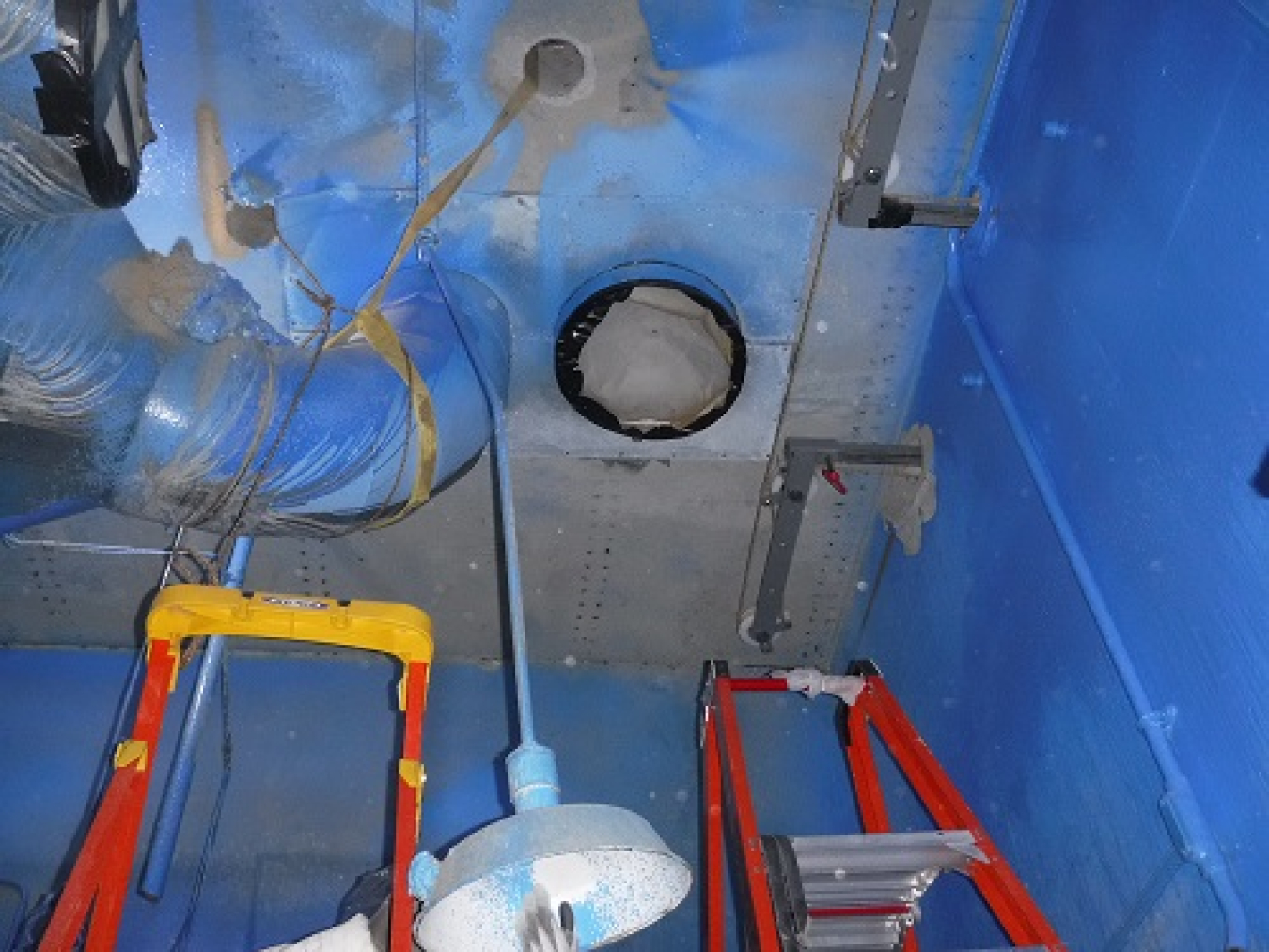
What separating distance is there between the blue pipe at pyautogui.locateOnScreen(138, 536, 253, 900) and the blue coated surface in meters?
0.59

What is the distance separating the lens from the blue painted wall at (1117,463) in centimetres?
140

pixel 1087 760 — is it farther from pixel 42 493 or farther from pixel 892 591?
pixel 42 493

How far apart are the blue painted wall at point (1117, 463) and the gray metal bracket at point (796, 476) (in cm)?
17

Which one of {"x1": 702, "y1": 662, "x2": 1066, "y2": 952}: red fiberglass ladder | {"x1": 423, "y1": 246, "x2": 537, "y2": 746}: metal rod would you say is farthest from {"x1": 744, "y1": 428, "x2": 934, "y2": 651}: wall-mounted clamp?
{"x1": 423, "y1": 246, "x2": 537, "y2": 746}: metal rod

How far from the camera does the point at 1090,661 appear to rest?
69.4 inches

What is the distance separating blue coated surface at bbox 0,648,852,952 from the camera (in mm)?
2781

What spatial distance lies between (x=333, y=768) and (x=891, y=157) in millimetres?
2121

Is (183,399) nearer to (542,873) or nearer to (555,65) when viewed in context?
(542,873)

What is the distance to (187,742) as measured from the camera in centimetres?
209

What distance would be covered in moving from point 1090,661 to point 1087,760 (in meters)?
0.16

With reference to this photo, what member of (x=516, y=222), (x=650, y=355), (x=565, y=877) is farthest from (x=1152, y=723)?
(x=516, y=222)

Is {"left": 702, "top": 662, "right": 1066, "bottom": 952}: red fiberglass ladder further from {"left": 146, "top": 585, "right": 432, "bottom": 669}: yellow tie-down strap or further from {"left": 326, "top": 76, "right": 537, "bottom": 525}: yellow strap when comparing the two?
{"left": 326, "top": 76, "right": 537, "bottom": 525}: yellow strap

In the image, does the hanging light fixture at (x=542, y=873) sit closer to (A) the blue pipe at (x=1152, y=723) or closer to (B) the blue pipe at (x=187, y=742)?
(A) the blue pipe at (x=1152, y=723)

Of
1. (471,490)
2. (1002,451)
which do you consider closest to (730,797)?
(1002,451)
